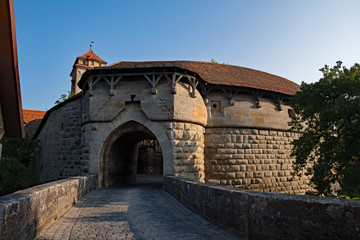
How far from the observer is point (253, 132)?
39.0ft

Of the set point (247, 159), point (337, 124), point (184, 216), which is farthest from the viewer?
point (247, 159)

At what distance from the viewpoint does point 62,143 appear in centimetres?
1232

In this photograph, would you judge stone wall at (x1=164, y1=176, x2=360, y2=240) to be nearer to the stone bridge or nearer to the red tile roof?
the stone bridge

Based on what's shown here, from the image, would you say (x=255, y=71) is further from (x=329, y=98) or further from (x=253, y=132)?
(x=329, y=98)

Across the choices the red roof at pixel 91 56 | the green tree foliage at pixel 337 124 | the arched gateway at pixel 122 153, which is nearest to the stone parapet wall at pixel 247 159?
the arched gateway at pixel 122 153

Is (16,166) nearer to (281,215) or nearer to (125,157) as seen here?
(125,157)

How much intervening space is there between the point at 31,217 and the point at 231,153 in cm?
922

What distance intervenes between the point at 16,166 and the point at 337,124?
49.5 feet

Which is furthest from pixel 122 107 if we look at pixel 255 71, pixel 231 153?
pixel 255 71

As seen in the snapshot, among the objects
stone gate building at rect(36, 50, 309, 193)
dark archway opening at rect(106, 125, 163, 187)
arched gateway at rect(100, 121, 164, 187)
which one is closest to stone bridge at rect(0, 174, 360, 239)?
arched gateway at rect(100, 121, 164, 187)

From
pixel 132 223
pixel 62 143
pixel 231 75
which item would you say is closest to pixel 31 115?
pixel 62 143

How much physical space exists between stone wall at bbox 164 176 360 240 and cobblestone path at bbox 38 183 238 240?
32 centimetres

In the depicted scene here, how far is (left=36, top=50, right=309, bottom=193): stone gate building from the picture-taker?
9.64 metres

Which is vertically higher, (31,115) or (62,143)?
(31,115)
